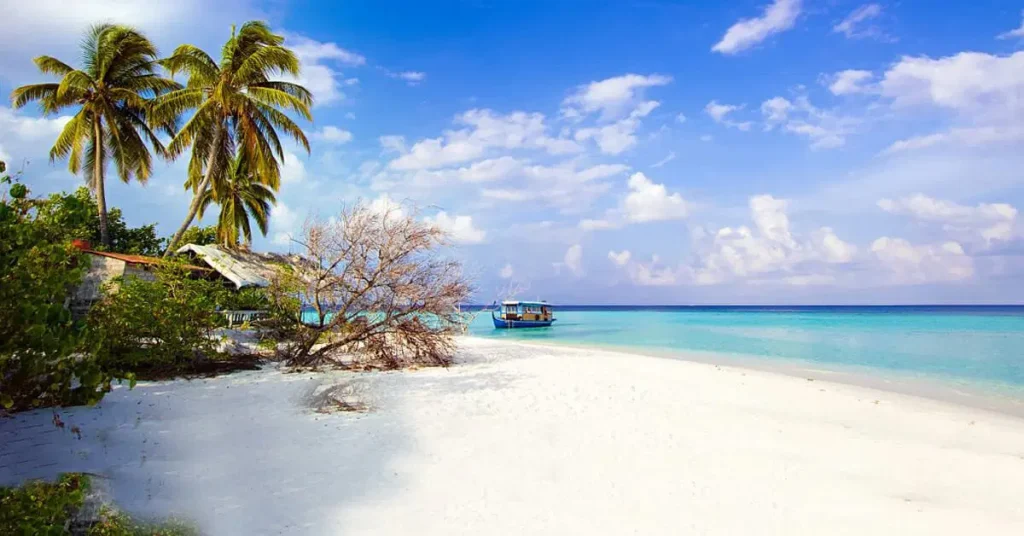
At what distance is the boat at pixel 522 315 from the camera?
38.8 meters

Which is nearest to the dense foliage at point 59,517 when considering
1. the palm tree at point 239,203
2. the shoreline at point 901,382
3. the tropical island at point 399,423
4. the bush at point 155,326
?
the tropical island at point 399,423

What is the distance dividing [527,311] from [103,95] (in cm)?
2779

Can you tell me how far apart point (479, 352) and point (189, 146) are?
14311 mm

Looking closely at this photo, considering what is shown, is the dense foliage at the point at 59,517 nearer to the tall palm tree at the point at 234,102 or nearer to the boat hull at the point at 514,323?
the tall palm tree at the point at 234,102

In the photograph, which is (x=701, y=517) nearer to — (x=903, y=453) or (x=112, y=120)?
(x=903, y=453)

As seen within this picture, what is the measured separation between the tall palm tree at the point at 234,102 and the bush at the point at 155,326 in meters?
A: 10.9

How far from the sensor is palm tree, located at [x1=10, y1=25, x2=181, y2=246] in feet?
67.5

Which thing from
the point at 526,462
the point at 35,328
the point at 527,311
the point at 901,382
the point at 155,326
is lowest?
the point at 901,382

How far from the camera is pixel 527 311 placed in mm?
40844

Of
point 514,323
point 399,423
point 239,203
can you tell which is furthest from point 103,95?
point 514,323

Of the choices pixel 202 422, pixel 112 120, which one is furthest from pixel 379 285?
pixel 112 120

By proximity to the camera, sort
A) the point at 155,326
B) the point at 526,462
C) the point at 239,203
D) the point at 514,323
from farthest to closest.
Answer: the point at 514,323 → the point at 239,203 → the point at 155,326 → the point at 526,462

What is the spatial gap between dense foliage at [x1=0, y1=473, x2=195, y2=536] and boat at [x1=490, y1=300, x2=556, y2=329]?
33.2m

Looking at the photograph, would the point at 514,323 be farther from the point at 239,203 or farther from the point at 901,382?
the point at 901,382
